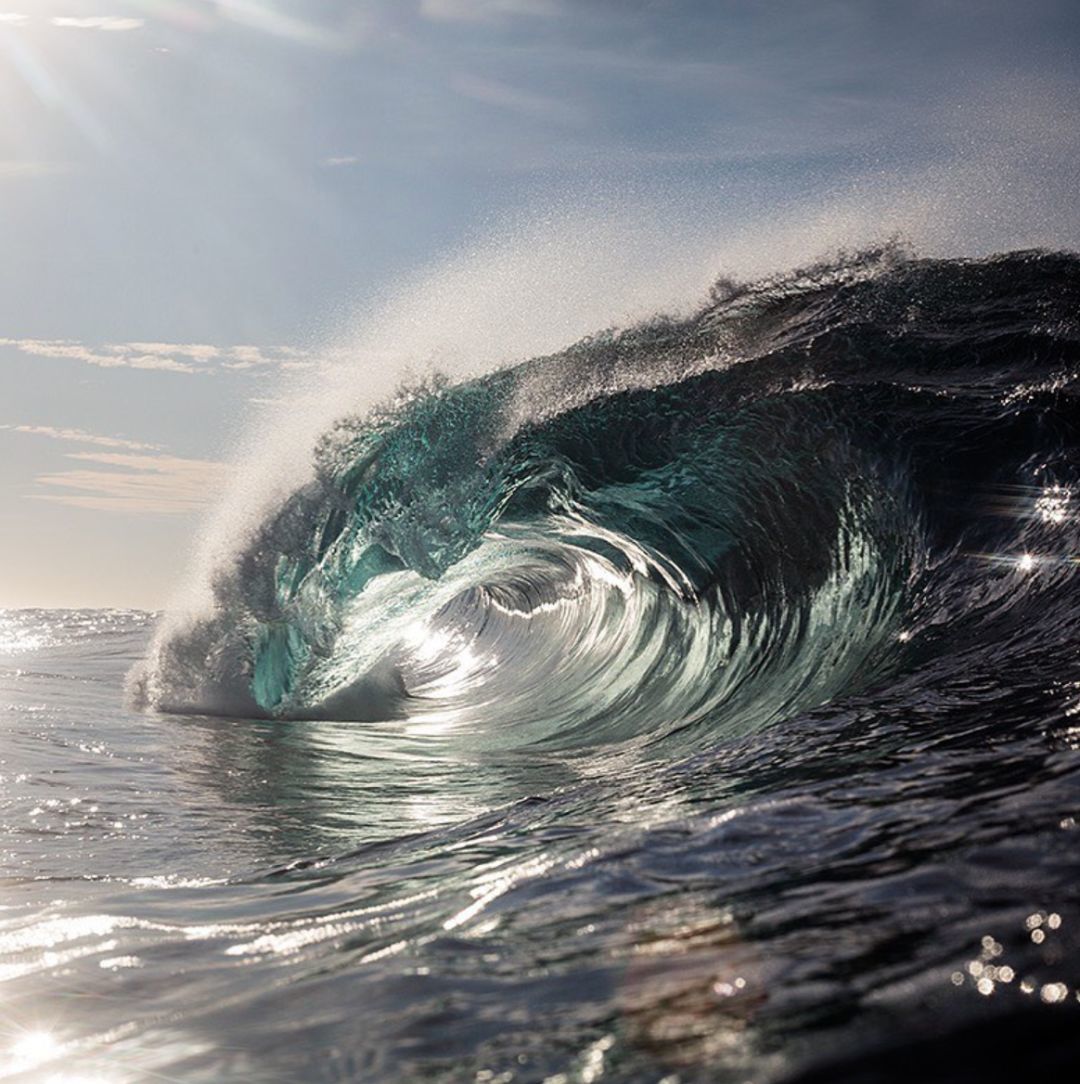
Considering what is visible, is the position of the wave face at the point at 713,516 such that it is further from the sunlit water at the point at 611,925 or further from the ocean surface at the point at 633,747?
the sunlit water at the point at 611,925

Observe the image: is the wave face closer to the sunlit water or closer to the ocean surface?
the ocean surface

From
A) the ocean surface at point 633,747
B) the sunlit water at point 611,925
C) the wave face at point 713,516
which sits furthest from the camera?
the wave face at point 713,516

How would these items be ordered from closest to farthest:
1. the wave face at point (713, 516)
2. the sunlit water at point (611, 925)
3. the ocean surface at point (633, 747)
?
the sunlit water at point (611, 925)
the ocean surface at point (633, 747)
the wave face at point (713, 516)

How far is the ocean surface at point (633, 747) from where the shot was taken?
2.02m

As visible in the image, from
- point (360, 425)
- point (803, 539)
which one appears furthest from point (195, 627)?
point (803, 539)

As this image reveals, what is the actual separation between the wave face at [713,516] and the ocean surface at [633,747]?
0.03m

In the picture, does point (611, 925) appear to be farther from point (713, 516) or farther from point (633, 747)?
point (713, 516)

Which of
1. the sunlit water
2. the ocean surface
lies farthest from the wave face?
the sunlit water

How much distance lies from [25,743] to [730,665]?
4579 millimetres

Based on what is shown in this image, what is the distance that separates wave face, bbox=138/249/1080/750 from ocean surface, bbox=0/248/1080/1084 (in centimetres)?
3

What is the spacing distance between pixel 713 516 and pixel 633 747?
2360mm

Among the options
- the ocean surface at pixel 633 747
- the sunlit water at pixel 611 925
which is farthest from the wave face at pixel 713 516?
Answer: the sunlit water at pixel 611 925

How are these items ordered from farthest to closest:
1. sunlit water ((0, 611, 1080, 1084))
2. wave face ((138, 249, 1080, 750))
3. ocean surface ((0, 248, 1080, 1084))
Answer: wave face ((138, 249, 1080, 750))
ocean surface ((0, 248, 1080, 1084))
sunlit water ((0, 611, 1080, 1084))

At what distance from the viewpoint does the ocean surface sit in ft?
6.64
